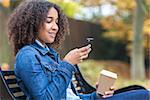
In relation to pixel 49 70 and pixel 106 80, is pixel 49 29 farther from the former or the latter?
pixel 106 80

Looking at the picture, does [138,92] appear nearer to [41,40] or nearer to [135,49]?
[41,40]

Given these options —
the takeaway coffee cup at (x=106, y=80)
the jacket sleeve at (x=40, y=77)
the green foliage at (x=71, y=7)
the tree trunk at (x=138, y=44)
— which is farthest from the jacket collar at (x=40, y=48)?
the tree trunk at (x=138, y=44)

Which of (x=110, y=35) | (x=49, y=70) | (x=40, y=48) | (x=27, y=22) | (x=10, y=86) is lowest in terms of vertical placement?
(x=110, y=35)

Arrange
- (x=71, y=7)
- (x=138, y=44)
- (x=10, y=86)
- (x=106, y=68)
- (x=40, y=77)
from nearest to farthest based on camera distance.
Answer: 1. (x=40, y=77)
2. (x=10, y=86)
3. (x=138, y=44)
4. (x=71, y=7)
5. (x=106, y=68)

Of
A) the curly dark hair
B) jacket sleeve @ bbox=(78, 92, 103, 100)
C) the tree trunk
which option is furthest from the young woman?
the tree trunk

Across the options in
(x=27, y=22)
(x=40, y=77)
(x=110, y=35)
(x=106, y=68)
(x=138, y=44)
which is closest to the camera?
(x=40, y=77)

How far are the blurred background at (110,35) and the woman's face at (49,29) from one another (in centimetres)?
308

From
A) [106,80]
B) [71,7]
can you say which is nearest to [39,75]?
[106,80]

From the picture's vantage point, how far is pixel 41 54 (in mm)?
2061

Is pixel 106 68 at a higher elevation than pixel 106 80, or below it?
below

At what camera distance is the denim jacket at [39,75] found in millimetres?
1916

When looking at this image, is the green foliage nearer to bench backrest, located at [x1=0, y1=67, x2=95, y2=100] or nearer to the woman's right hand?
bench backrest, located at [x1=0, y1=67, x2=95, y2=100]

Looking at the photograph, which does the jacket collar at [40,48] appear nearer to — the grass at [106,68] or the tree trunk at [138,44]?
the grass at [106,68]

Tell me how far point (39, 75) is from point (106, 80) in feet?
1.25
